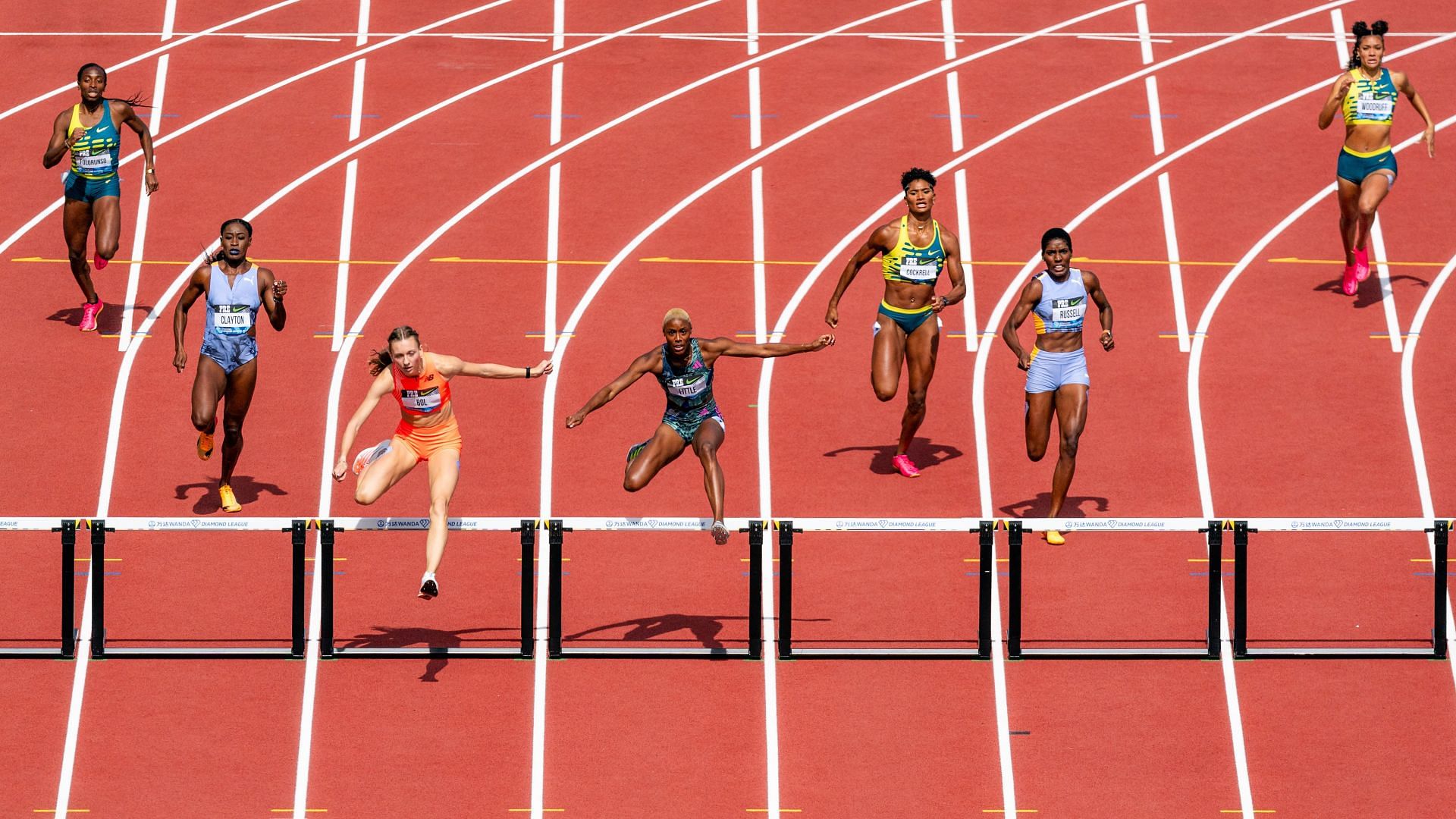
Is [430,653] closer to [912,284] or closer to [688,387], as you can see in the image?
[688,387]

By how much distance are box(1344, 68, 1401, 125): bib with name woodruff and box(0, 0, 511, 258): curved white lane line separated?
8302 mm

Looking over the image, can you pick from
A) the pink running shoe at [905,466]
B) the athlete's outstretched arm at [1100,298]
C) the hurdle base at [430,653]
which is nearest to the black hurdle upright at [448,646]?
the hurdle base at [430,653]

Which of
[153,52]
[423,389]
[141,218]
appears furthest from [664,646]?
[153,52]

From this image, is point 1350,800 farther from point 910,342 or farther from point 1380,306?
point 1380,306

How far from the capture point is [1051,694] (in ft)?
50.0

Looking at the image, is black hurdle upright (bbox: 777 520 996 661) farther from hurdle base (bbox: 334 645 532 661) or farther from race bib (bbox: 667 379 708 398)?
hurdle base (bbox: 334 645 532 661)

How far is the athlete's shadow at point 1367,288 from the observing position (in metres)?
20.2

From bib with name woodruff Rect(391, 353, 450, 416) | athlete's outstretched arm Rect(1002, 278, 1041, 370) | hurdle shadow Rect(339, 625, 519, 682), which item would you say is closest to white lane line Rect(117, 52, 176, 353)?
bib with name woodruff Rect(391, 353, 450, 416)

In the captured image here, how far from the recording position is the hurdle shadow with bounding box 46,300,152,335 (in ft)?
64.6

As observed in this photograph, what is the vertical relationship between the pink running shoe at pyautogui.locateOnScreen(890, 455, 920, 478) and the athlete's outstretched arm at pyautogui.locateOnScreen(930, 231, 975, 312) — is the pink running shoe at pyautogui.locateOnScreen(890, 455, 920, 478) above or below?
below

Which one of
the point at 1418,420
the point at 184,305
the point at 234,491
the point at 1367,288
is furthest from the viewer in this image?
the point at 1367,288

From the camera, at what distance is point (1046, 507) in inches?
683

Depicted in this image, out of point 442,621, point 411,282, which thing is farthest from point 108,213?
point 442,621

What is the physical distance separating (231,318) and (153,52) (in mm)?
7703
